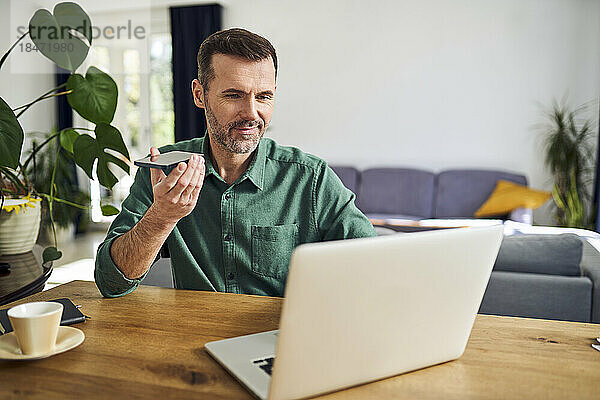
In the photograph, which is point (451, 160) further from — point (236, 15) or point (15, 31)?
point (15, 31)

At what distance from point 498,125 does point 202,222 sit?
13.5 ft

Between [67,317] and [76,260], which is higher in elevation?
[67,317]

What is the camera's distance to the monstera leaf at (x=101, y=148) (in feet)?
5.61

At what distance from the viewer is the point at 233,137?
4.71 ft

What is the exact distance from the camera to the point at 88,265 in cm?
442

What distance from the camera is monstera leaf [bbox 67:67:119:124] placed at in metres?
1.79

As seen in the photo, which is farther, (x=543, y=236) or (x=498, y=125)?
(x=498, y=125)

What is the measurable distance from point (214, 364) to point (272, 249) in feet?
1.99

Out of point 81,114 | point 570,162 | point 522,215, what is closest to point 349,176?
point 522,215

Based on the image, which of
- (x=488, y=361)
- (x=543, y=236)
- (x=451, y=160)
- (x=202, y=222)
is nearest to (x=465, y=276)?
(x=488, y=361)

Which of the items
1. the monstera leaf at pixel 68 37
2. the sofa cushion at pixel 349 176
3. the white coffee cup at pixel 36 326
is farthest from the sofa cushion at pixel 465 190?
the white coffee cup at pixel 36 326

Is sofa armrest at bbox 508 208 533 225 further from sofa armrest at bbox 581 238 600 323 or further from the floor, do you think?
the floor

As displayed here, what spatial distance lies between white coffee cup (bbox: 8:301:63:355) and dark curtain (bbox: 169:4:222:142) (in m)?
4.91

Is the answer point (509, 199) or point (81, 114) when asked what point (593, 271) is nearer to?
point (81, 114)
